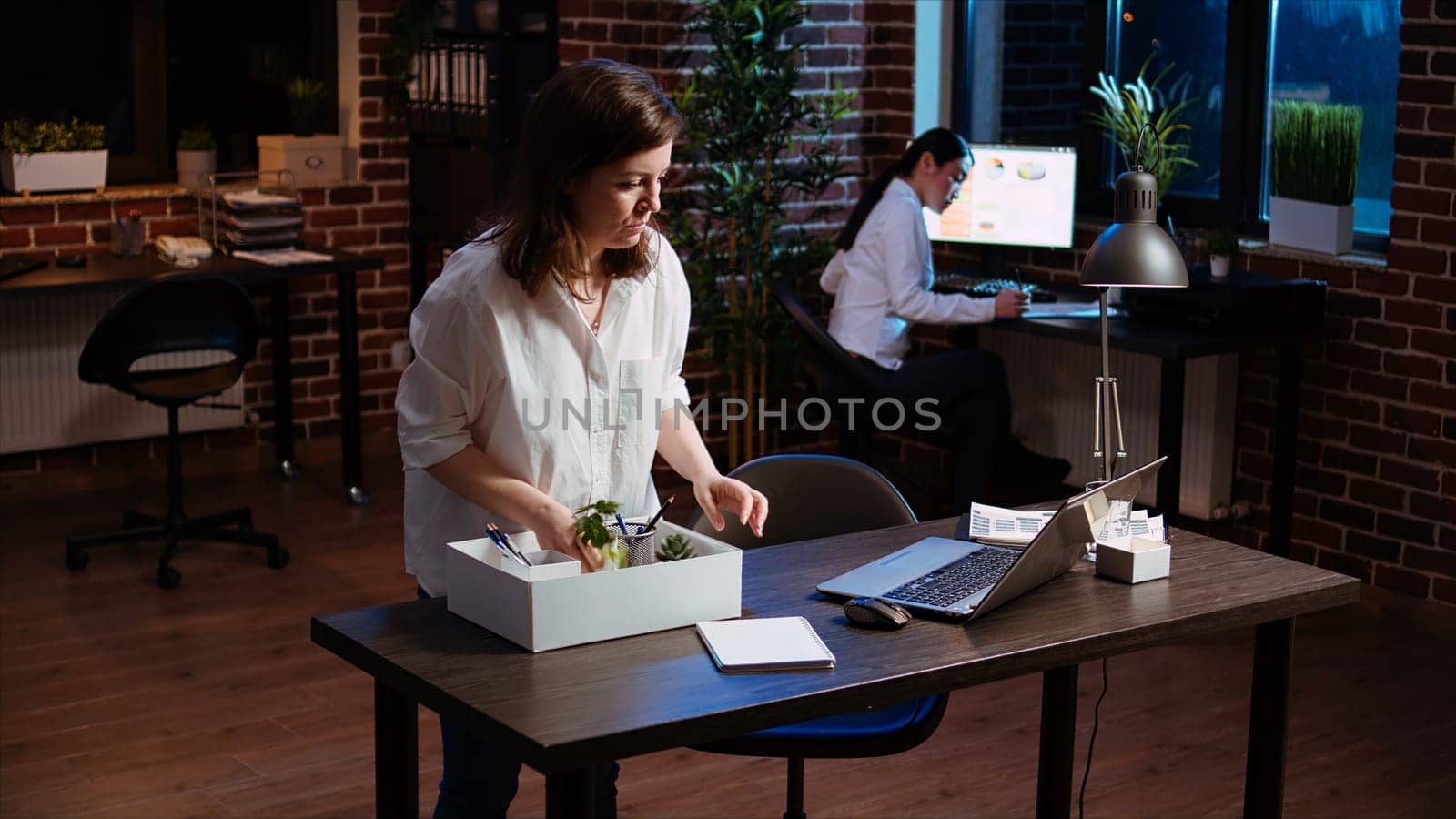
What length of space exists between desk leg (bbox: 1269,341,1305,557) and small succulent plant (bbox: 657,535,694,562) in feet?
9.31

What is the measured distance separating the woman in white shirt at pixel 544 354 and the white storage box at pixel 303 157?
3.85 m

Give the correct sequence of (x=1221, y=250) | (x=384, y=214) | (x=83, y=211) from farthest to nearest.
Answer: (x=384, y=214), (x=83, y=211), (x=1221, y=250)

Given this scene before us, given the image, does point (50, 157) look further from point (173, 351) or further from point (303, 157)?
point (173, 351)

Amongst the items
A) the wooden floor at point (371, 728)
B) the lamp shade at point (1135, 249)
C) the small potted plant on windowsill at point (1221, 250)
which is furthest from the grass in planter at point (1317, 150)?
the lamp shade at point (1135, 249)

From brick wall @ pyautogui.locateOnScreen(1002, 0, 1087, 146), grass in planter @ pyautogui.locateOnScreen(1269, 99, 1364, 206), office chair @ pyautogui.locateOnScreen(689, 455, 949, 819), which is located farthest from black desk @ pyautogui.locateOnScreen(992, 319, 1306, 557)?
office chair @ pyautogui.locateOnScreen(689, 455, 949, 819)

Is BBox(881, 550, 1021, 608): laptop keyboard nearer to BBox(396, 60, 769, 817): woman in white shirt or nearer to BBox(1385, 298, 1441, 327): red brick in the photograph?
BBox(396, 60, 769, 817): woman in white shirt

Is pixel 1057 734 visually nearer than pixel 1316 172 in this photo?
Yes

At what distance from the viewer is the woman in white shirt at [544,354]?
2.27m

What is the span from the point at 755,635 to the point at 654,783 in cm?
144

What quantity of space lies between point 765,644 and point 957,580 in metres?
0.42

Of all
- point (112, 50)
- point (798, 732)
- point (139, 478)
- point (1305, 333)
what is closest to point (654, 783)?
point (798, 732)

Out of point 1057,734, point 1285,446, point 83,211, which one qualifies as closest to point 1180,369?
point 1285,446

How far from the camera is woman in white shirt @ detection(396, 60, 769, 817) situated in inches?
89.4

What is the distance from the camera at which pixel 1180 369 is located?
4488 millimetres
